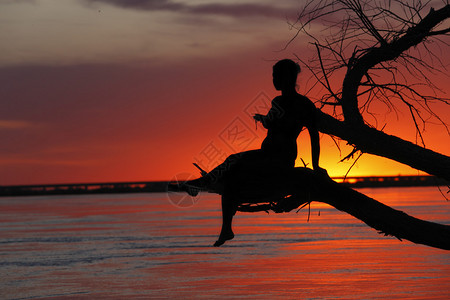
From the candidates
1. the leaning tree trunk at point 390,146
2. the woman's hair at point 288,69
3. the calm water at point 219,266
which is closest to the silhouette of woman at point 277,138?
Answer: the woman's hair at point 288,69

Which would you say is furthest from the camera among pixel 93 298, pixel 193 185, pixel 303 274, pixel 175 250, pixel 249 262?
pixel 175 250

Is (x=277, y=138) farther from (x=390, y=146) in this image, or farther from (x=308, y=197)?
(x=390, y=146)

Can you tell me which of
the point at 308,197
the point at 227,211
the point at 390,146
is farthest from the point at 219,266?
the point at 227,211

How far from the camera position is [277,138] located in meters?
6.91

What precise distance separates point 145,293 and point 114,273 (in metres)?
3.81

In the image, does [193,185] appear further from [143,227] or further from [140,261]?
[143,227]

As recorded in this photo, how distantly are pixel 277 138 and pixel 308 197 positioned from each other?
35.2 inches

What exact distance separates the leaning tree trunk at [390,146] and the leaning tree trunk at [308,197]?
0.73m

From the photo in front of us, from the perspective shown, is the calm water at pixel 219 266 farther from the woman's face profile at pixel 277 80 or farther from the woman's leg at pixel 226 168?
the woman's face profile at pixel 277 80

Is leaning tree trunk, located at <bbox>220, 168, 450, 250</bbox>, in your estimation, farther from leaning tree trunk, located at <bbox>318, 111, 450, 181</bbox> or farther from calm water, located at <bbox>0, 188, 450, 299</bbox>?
calm water, located at <bbox>0, 188, 450, 299</bbox>

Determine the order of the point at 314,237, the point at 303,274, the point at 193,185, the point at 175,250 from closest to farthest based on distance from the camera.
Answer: the point at 193,185 < the point at 303,274 < the point at 175,250 < the point at 314,237

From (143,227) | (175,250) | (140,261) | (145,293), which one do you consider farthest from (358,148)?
(143,227)

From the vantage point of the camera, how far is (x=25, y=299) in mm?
14984

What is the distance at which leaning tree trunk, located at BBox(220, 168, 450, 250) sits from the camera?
6.97m
